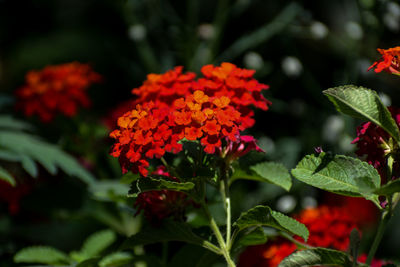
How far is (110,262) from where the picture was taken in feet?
3.63

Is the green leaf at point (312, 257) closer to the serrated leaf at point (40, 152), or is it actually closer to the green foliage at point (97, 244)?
the green foliage at point (97, 244)

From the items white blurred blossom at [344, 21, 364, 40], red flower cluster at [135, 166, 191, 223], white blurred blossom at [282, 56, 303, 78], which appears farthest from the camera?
white blurred blossom at [282, 56, 303, 78]

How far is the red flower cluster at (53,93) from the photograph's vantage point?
1.67m

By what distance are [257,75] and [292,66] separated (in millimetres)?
181

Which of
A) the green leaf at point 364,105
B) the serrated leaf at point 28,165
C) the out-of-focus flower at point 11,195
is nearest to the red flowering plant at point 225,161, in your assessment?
the green leaf at point 364,105

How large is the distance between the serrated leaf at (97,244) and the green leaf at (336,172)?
66 cm

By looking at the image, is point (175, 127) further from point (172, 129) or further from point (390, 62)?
point (390, 62)

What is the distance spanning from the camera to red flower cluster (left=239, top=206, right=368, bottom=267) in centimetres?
111

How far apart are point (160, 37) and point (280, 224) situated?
181 cm

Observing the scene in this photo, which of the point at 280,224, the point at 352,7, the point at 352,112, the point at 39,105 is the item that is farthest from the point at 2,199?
the point at 352,7

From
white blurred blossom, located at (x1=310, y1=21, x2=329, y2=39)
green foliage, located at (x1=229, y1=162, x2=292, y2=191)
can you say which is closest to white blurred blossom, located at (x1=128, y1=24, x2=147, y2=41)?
white blurred blossom, located at (x1=310, y1=21, x2=329, y2=39)

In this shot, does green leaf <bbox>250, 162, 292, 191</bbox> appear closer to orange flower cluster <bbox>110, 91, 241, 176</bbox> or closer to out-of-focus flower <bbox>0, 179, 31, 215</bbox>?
orange flower cluster <bbox>110, 91, 241, 176</bbox>

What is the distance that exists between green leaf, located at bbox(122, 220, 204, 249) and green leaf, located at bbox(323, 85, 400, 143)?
0.34 metres

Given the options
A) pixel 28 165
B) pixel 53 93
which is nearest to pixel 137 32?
pixel 53 93
